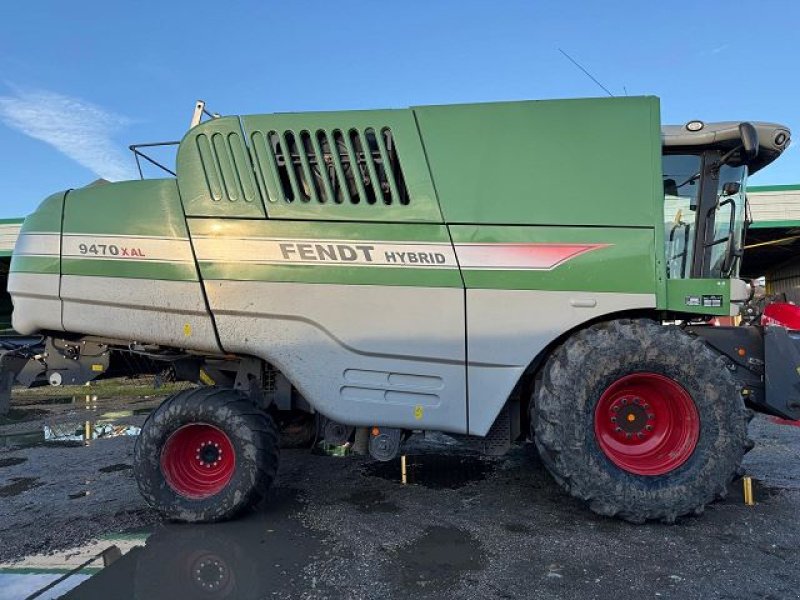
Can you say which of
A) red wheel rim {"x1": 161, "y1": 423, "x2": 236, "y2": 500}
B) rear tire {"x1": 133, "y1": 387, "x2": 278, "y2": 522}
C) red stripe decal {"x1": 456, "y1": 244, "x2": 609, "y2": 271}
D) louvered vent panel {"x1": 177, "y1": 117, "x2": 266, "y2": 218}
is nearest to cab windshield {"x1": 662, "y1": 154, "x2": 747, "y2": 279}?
red stripe decal {"x1": 456, "y1": 244, "x2": 609, "y2": 271}

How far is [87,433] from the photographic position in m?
7.20

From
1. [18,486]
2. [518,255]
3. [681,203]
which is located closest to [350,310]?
[518,255]

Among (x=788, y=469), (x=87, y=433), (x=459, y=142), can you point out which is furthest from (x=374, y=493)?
(x=87, y=433)

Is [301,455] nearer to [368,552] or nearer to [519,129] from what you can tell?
[368,552]

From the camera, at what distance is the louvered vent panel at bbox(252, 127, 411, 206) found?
3.91 metres

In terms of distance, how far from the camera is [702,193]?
13.7 feet

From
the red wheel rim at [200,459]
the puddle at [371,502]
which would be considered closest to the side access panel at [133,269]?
the red wheel rim at [200,459]

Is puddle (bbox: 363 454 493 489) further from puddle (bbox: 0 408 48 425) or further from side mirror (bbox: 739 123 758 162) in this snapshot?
puddle (bbox: 0 408 48 425)

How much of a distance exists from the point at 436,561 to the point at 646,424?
184 cm

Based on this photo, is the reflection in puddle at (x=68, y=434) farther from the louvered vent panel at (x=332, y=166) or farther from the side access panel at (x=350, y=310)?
the louvered vent panel at (x=332, y=166)

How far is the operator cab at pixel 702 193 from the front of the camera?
4.09 metres

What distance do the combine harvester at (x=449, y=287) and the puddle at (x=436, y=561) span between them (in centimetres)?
69

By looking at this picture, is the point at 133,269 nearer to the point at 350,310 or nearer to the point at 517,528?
the point at 350,310

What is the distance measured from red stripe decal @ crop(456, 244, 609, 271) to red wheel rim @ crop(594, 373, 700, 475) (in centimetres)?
95
